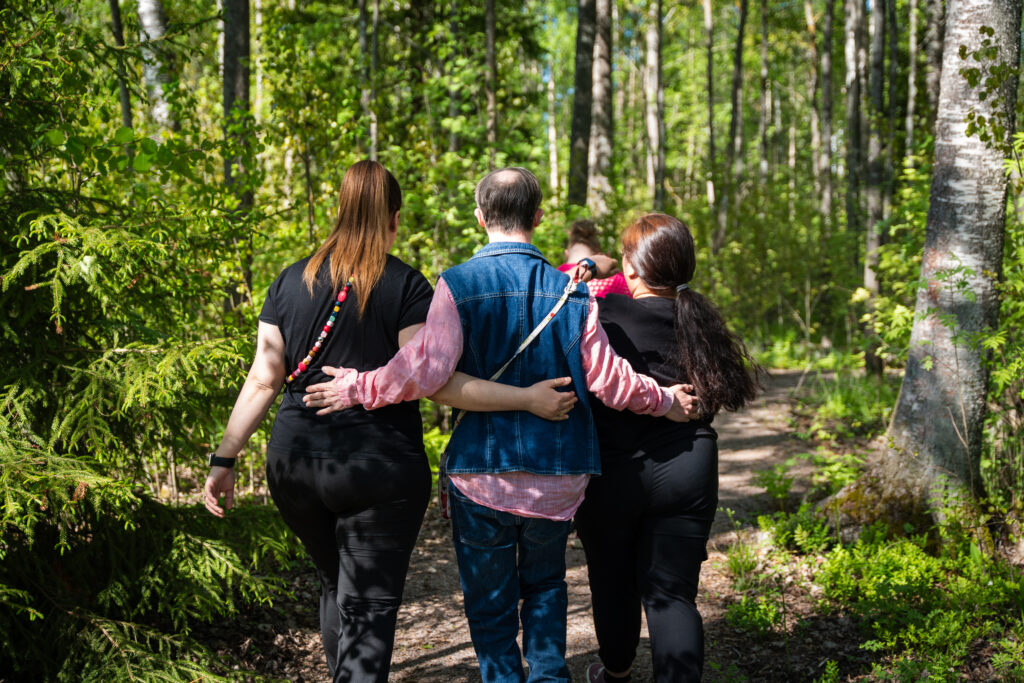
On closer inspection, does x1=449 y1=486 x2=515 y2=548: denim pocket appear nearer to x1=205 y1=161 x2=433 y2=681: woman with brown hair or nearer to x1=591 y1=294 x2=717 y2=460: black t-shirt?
x1=205 y1=161 x2=433 y2=681: woman with brown hair

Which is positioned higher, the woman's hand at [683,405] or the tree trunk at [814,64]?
the tree trunk at [814,64]

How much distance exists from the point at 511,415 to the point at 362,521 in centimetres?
62

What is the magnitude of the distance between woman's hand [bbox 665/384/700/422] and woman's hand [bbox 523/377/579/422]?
0.45 metres

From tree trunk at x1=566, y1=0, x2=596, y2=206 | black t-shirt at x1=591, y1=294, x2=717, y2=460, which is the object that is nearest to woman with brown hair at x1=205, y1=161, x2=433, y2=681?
black t-shirt at x1=591, y1=294, x2=717, y2=460

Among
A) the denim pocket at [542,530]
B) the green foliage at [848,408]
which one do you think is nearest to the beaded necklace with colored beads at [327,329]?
the denim pocket at [542,530]

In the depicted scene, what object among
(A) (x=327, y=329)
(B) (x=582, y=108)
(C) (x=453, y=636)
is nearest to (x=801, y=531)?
(C) (x=453, y=636)

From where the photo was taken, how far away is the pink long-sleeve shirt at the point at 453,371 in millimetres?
2469

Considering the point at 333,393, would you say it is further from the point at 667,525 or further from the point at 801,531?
the point at 801,531

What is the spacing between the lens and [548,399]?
98.6 inches

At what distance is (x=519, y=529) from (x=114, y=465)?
6.13ft

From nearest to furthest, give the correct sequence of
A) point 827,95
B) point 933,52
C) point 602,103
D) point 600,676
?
point 600,676 < point 933,52 < point 602,103 < point 827,95

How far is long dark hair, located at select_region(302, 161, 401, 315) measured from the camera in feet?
8.59

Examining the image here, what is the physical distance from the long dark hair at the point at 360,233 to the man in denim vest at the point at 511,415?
0.86ft

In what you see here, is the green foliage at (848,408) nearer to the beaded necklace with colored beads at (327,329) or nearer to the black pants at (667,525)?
the black pants at (667,525)
